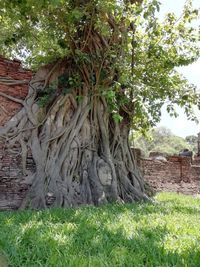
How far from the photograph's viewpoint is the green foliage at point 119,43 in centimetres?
568

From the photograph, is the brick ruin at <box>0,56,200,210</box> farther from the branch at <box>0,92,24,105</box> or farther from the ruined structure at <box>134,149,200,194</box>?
the ruined structure at <box>134,149,200,194</box>

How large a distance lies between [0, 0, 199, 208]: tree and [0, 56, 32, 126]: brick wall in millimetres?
136

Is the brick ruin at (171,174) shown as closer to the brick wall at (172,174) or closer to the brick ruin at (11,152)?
the brick wall at (172,174)

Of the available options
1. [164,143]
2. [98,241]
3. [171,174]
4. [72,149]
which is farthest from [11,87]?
[164,143]

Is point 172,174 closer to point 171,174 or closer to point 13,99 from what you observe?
point 171,174

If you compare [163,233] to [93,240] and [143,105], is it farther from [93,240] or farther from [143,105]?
[143,105]

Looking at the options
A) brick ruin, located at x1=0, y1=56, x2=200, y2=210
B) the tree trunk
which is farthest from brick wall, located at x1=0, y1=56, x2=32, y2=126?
the tree trunk

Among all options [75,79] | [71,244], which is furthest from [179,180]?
[71,244]

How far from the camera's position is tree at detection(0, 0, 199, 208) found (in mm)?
5387

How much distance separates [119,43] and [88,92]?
3.49 ft

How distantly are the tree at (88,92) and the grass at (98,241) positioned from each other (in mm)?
1593

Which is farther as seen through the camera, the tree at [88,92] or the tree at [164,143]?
the tree at [164,143]

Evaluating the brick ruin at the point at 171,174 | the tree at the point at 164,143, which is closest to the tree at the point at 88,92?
the brick ruin at the point at 171,174

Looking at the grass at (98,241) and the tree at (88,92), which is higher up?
the tree at (88,92)
